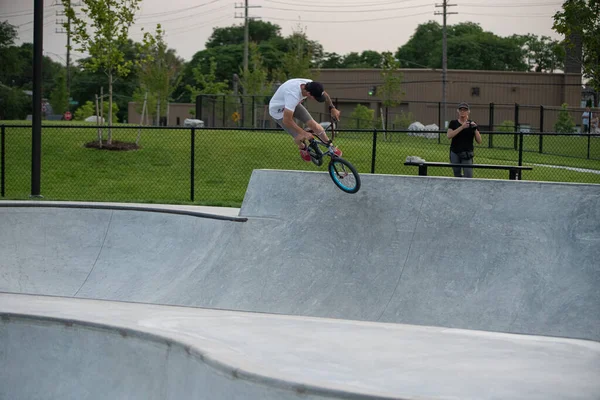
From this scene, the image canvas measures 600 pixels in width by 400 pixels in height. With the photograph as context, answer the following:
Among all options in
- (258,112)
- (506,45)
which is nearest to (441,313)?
(258,112)

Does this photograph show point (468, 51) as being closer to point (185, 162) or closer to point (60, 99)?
point (60, 99)

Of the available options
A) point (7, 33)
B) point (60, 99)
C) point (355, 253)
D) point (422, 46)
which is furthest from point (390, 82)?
point (422, 46)

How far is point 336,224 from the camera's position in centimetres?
942

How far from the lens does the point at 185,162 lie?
20.9 metres

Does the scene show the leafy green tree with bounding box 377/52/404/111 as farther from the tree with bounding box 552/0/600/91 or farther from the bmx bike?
the bmx bike

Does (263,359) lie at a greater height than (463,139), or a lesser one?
lesser

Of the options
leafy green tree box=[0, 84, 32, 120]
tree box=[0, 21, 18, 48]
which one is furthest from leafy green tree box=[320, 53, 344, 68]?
tree box=[0, 21, 18, 48]

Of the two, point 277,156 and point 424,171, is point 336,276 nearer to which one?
point 424,171

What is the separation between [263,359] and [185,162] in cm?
1645

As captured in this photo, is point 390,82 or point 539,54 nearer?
point 390,82

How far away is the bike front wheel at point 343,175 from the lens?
9695 mm

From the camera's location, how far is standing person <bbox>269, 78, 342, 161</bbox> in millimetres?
9469

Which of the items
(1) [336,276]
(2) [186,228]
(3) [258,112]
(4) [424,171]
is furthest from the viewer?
(3) [258,112]

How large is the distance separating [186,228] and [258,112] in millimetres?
27987
